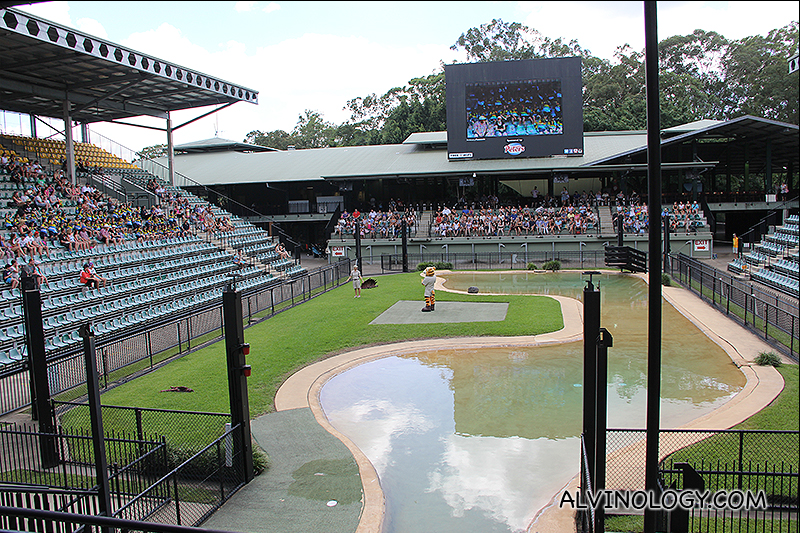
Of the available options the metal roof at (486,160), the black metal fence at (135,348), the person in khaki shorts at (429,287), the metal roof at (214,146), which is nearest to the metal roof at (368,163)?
the metal roof at (486,160)

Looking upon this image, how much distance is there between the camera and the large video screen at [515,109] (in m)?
41.6

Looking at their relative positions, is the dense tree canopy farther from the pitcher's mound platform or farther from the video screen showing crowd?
the pitcher's mound platform

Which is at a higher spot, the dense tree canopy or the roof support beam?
the dense tree canopy

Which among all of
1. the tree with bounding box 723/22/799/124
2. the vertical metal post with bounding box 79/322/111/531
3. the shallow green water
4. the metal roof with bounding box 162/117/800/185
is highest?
the tree with bounding box 723/22/799/124

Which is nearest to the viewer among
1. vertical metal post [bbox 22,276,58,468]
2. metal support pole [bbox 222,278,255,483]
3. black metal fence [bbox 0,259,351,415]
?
metal support pole [bbox 222,278,255,483]

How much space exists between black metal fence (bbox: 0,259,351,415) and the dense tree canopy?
38.2 m

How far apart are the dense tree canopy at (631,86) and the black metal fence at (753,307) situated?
920 inches

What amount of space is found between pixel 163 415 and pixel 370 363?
5953 millimetres

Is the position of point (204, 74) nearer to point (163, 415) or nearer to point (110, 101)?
point (110, 101)

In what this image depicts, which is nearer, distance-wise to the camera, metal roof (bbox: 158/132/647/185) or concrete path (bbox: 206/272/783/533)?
concrete path (bbox: 206/272/783/533)

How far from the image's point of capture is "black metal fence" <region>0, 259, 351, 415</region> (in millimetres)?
12398

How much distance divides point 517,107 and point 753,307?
93.9ft

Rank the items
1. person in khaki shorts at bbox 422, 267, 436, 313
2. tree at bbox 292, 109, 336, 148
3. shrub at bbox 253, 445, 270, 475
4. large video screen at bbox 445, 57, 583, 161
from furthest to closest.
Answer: tree at bbox 292, 109, 336, 148 < large video screen at bbox 445, 57, 583, 161 < person in khaki shorts at bbox 422, 267, 436, 313 < shrub at bbox 253, 445, 270, 475

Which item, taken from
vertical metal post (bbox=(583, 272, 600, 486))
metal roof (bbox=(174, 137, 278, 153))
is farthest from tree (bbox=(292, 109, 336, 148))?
vertical metal post (bbox=(583, 272, 600, 486))
